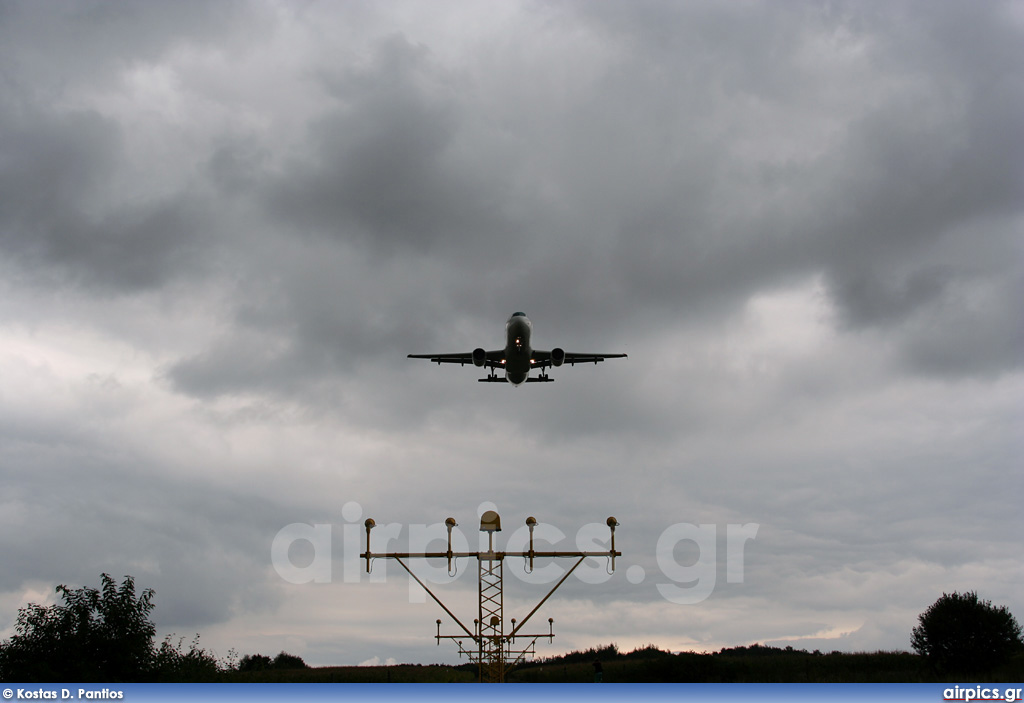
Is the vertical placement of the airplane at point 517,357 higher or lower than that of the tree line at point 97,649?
higher

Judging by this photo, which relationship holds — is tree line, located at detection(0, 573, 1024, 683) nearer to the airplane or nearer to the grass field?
the grass field

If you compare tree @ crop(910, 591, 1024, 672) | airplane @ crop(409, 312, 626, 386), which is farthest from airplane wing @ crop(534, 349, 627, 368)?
tree @ crop(910, 591, 1024, 672)

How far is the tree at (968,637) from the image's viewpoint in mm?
66562

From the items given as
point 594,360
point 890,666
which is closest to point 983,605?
point 890,666

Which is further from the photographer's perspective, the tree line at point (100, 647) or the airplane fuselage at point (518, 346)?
the airplane fuselage at point (518, 346)

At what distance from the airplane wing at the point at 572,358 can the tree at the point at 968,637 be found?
3492cm

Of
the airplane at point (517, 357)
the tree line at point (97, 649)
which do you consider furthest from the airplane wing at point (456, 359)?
the tree line at point (97, 649)

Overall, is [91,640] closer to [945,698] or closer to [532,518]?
[532,518]

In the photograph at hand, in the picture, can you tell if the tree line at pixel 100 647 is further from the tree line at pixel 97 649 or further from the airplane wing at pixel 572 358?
the airplane wing at pixel 572 358

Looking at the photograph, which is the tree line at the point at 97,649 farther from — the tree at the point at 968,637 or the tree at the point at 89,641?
the tree at the point at 968,637

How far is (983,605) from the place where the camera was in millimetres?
68000

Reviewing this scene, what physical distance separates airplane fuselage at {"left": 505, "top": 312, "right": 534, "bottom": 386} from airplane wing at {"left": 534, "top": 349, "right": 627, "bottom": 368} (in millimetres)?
5027

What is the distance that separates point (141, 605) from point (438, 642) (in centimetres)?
1919

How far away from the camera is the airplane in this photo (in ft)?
214
